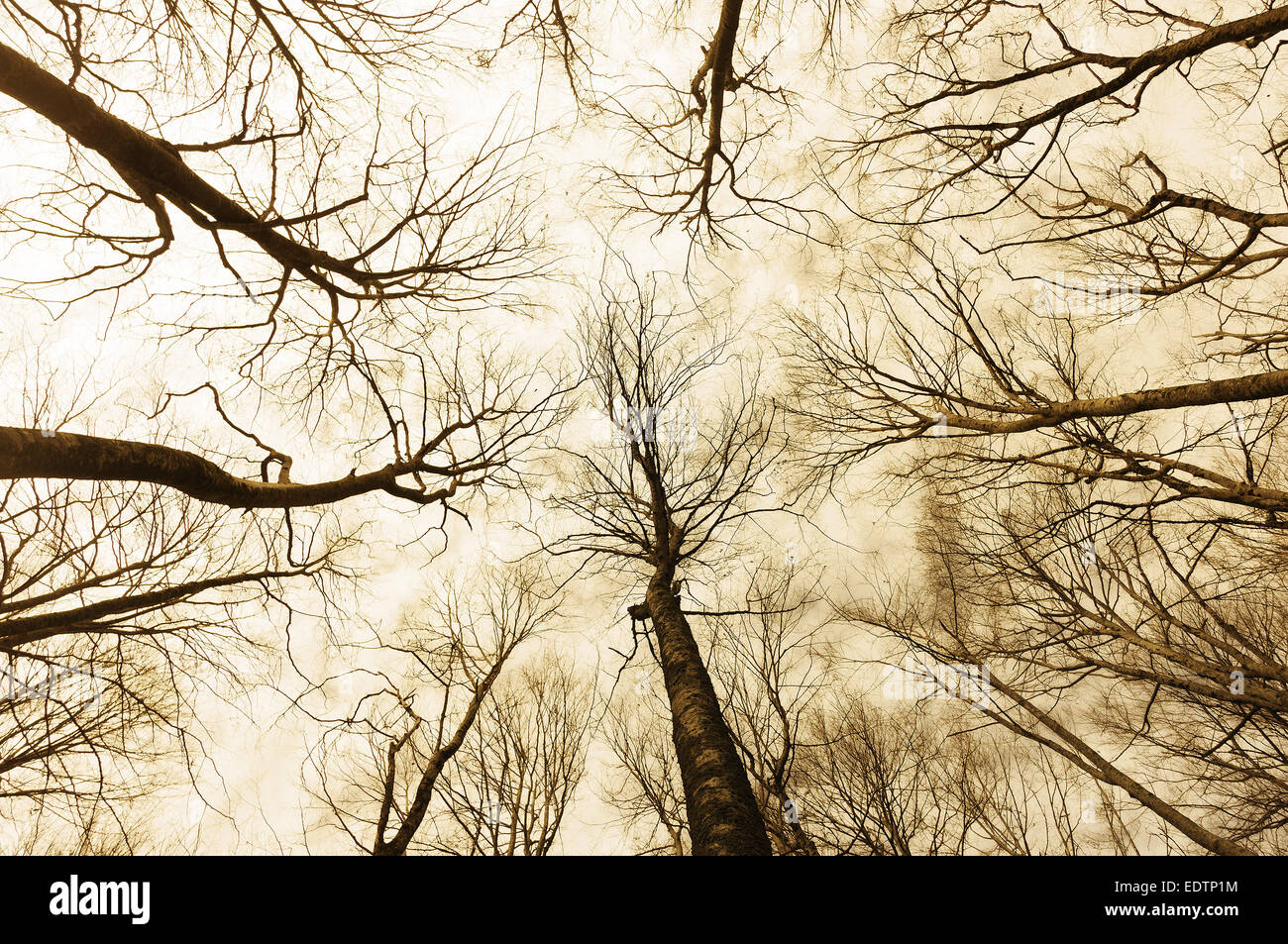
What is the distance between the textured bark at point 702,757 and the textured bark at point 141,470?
2.35m

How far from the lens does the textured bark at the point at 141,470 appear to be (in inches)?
70.2

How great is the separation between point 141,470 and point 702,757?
307 centimetres

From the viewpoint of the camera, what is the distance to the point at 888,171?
402 cm

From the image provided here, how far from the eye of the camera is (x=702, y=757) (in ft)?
9.91

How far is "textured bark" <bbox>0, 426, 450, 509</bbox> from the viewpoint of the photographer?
1.78m

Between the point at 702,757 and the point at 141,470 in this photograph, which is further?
the point at 702,757

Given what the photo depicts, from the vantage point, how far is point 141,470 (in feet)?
6.97

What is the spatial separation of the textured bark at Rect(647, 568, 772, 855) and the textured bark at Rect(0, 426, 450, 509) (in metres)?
2.35

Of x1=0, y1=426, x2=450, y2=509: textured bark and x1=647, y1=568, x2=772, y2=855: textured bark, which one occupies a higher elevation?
x1=0, y1=426, x2=450, y2=509: textured bark

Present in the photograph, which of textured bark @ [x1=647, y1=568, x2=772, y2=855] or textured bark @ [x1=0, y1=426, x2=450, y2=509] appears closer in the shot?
textured bark @ [x1=0, y1=426, x2=450, y2=509]

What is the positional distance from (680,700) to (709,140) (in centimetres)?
405

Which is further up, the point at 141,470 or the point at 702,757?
the point at 141,470
